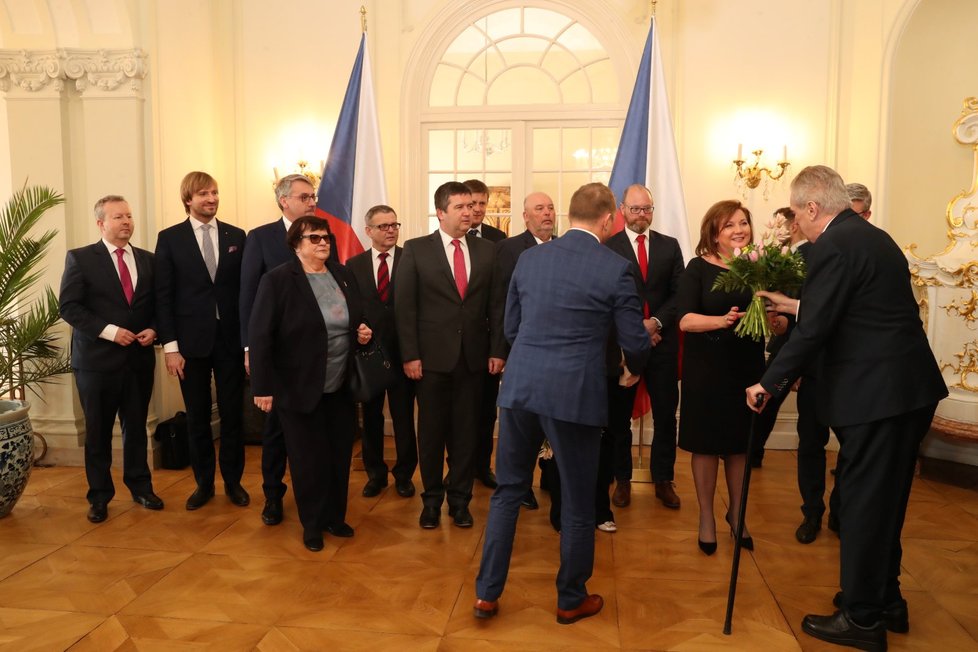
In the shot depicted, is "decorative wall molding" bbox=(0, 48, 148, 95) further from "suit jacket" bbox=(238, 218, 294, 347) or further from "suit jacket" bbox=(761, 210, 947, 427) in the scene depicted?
"suit jacket" bbox=(761, 210, 947, 427)

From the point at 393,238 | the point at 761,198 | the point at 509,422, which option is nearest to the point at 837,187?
the point at 509,422

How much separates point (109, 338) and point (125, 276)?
15.8 inches

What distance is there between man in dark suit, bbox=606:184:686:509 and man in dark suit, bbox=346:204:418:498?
1.25 meters

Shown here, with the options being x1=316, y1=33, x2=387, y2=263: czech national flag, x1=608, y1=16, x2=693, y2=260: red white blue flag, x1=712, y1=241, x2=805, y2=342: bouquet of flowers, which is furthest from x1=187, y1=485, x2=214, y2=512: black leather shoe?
x1=608, y1=16, x2=693, y2=260: red white blue flag

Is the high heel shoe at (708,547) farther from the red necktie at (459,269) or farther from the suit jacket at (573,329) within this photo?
the red necktie at (459,269)

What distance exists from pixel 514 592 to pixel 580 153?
13.4ft

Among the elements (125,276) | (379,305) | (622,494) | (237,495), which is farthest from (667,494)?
(125,276)

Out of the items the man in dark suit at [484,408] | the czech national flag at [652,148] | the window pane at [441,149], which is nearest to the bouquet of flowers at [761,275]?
the man in dark suit at [484,408]

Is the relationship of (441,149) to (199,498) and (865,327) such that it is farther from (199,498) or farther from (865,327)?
(865,327)

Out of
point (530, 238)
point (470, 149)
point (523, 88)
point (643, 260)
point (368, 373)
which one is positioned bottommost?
point (368, 373)

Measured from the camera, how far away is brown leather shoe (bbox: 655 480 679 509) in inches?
190

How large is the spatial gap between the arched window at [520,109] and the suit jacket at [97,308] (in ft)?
9.32

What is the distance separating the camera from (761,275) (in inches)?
137

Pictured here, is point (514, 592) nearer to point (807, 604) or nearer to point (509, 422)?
point (509, 422)
